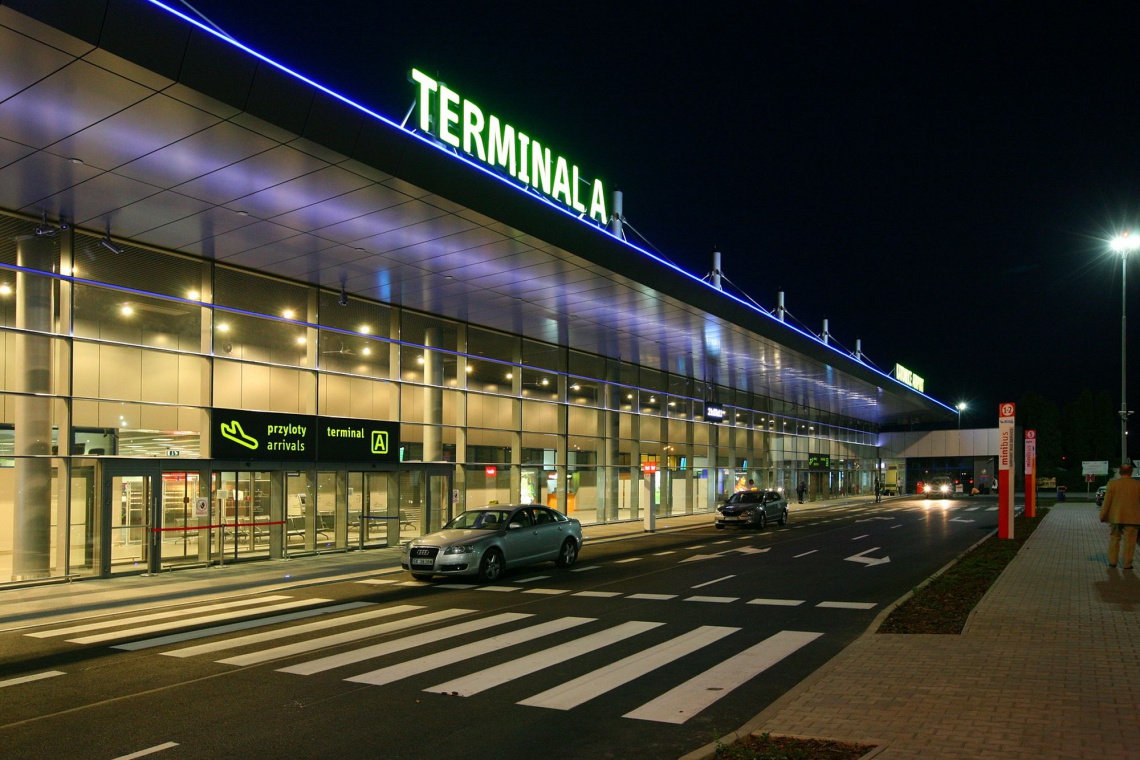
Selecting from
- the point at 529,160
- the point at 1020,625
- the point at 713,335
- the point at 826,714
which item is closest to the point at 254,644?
the point at 826,714

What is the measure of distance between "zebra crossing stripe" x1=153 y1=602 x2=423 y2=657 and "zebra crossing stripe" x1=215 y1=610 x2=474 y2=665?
22.6 inches

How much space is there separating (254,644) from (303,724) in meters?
3.93

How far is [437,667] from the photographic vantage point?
8938mm

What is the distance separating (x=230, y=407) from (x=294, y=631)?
10.4 m

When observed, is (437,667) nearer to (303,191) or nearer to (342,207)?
(303,191)

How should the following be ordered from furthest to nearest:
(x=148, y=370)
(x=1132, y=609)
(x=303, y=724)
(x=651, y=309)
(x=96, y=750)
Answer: (x=651, y=309) → (x=148, y=370) → (x=1132, y=609) → (x=303, y=724) → (x=96, y=750)

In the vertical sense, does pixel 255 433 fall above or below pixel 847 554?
above

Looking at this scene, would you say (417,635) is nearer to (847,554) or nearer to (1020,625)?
(1020,625)

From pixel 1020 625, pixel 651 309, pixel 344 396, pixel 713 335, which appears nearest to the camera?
pixel 1020 625

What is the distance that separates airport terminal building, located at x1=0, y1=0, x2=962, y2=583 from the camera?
481 inches

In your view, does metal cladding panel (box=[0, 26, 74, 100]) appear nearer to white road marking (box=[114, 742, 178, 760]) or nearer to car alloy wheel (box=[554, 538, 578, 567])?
white road marking (box=[114, 742, 178, 760])

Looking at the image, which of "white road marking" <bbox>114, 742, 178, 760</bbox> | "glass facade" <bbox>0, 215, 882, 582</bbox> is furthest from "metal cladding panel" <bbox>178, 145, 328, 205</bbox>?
"white road marking" <bbox>114, 742, 178, 760</bbox>

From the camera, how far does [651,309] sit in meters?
26.2

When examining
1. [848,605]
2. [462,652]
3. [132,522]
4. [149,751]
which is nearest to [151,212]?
[132,522]
